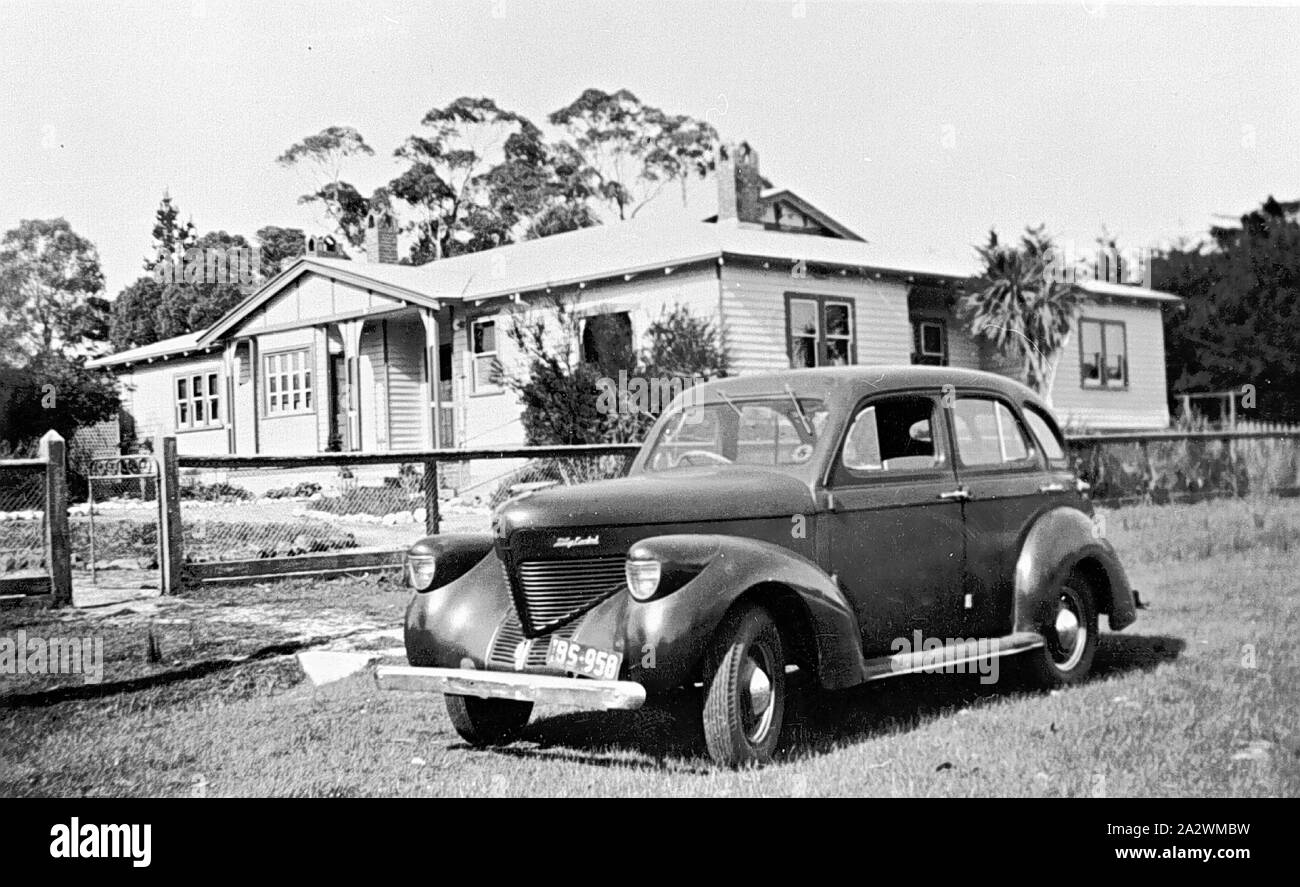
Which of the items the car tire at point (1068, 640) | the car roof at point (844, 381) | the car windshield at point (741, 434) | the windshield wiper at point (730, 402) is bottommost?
the car tire at point (1068, 640)

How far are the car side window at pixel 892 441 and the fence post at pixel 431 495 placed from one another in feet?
13.9

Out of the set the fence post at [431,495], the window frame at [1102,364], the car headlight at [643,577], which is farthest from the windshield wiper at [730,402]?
the window frame at [1102,364]

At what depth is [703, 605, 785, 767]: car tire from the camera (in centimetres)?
462

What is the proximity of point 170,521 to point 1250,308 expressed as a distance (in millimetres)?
15330

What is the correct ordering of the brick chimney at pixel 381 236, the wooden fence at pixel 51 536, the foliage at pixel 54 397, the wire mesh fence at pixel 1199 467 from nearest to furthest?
1. the wooden fence at pixel 51 536
2. the foliage at pixel 54 397
3. the brick chimney at pixel 381 236
4. the wire mesh fence at pixel 1199 467

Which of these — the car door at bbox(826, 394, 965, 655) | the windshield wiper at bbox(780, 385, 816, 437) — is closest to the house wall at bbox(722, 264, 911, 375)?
the car door at bbox(826, 394, 965, 655)

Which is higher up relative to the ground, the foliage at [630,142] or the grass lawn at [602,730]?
the foliage at [630,142]

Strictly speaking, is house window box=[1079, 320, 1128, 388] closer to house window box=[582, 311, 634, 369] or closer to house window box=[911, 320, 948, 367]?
house window box=[911, 320, 948, 367]

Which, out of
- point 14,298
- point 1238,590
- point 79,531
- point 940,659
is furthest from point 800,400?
point 79,531

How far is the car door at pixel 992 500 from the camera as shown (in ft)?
19.5

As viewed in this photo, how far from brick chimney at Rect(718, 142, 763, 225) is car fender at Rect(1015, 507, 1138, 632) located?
13058mm

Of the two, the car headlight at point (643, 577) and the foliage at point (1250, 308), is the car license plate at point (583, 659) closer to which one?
the car headlight at point (643, 577)

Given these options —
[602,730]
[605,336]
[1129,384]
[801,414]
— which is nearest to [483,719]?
[602,730]
